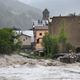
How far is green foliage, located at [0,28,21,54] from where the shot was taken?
211ft

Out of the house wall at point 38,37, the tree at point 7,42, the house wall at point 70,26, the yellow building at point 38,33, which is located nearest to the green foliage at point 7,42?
the tree at point 7,42

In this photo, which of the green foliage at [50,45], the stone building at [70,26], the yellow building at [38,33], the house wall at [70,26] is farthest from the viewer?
the yellow building at [38,33]

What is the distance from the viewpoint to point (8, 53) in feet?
212

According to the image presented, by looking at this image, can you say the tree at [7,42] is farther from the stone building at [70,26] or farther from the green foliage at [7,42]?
the stone building at [70,26]

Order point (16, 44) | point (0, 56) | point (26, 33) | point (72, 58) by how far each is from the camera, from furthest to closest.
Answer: point (26, 33) → point (16, 44) → point (0, 56) → point (72, 58)

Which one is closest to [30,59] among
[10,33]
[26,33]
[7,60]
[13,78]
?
[7,60]

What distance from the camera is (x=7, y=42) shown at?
65.4m

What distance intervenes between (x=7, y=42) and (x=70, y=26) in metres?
11.7

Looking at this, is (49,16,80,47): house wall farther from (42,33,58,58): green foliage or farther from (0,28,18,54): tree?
(0,28,18,54): tree

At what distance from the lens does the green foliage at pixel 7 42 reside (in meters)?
64.2

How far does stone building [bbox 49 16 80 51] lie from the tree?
8142 mm

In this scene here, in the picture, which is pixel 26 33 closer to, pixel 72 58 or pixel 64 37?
pixel 64 37

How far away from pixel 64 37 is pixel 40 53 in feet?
16.7

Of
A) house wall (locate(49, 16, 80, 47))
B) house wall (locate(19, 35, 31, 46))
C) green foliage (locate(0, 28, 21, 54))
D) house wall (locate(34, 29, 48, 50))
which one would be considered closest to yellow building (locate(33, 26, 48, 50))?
house wall (locate(34, 29, 48, 50))
